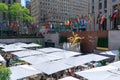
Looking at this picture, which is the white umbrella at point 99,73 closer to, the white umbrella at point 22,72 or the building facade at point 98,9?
the white umbrella at point 22,72

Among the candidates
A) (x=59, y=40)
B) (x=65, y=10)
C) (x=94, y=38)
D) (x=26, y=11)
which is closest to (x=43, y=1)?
(x=65, y=10)

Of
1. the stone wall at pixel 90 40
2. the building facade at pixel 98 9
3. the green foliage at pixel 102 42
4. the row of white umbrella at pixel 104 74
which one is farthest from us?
the building facade at pixel 98 9

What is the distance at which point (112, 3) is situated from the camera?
50.4 meters

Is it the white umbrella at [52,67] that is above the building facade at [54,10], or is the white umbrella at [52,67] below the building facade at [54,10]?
below

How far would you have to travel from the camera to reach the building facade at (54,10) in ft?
407

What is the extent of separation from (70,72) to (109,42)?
446 inches

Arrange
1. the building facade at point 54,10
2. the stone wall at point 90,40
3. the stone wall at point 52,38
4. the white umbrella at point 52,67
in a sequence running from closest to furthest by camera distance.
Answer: the white umbrella at point 52,67, the stone wall at point 90,40, the stone wall at point 52,38, the building facade at point 54,10

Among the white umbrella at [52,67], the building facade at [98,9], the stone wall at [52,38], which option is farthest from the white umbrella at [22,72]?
the building facade at [98,9]

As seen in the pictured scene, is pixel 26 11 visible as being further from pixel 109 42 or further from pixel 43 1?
pixel 43 1

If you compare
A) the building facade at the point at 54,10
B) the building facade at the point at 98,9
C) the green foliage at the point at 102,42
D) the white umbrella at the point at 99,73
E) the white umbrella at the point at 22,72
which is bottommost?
the white umbrella at the point at 22,72

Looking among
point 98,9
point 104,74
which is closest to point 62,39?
point 98,9

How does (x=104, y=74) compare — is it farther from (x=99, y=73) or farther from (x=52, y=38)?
(x=52, y=38)

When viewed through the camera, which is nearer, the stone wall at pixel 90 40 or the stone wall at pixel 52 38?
→ the stone wall at pixel 90 40

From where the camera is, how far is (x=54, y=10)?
13388 cm
